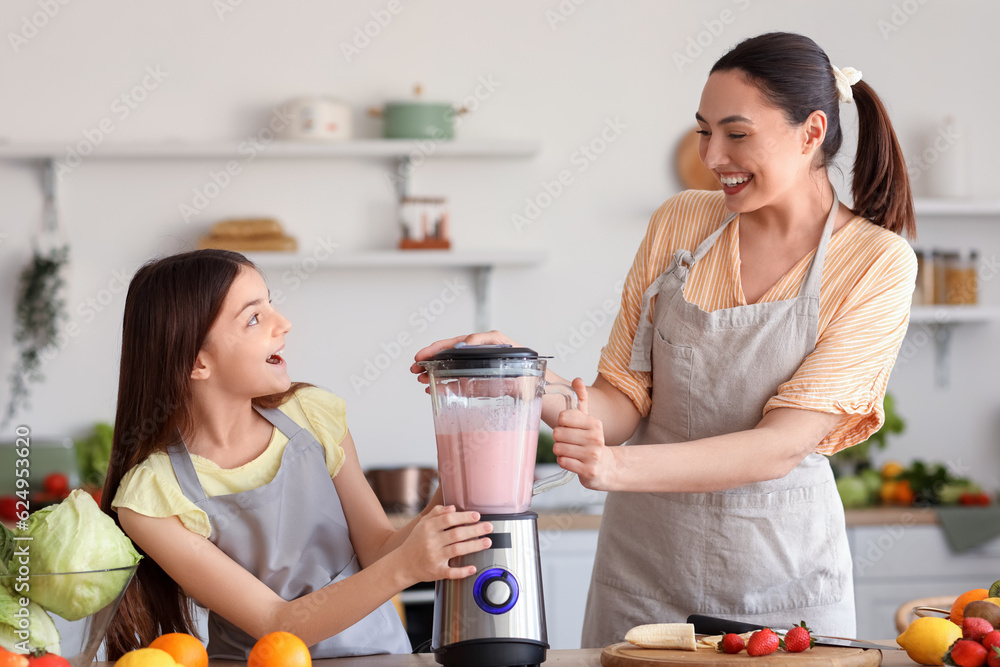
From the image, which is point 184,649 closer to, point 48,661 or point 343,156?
point 48,661

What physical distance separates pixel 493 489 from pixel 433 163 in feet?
7.65

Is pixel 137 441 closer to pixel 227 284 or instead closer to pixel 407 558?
pixel 227 284

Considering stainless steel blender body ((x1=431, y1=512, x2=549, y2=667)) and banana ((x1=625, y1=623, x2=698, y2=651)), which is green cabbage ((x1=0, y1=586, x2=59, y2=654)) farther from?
banana ((x1=625, y1=623, x2=698, y2=651))

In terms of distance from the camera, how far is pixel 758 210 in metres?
1.43

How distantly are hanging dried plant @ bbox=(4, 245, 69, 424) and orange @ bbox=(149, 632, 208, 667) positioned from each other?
2.40 m

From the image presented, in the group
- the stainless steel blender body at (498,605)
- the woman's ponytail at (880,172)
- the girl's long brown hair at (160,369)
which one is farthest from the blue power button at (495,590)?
the woman's ponytail at (880,172)

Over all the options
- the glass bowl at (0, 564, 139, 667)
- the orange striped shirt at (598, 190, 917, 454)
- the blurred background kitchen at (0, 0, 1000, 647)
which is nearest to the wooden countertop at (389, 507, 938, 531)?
the blurred background kitchen at (0, 0, 1000, 647)

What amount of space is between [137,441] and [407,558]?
1.38ft

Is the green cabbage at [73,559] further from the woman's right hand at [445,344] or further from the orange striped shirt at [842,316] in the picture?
the orange striped shirt at [842,316]

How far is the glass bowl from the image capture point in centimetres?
91

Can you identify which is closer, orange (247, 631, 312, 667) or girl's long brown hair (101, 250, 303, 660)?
orange (247, 631, 312, 667)

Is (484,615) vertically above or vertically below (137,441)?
below

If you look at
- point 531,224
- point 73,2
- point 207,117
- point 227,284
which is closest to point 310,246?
point 207,117

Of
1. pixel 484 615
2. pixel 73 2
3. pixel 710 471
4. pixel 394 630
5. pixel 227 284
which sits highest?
pixel 73 2
